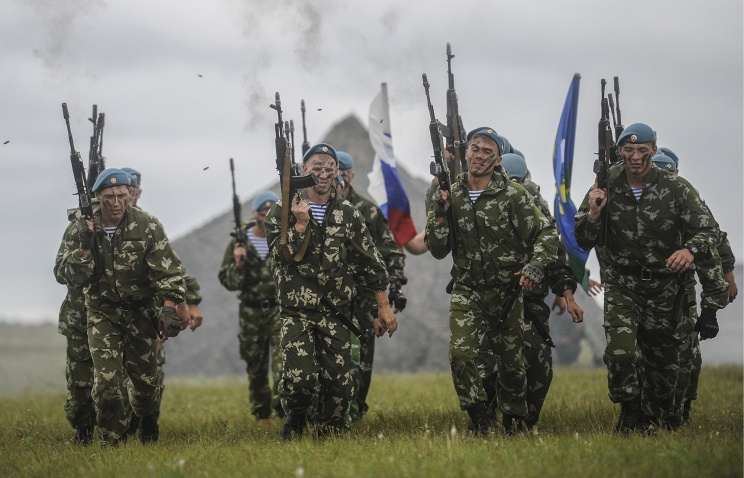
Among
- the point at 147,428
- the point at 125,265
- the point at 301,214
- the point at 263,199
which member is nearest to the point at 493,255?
the point at 301,214

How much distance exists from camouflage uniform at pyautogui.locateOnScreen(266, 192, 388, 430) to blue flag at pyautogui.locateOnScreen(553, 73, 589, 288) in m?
2.93

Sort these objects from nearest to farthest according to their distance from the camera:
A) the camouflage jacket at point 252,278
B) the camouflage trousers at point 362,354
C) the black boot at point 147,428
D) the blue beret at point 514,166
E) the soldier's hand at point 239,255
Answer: the black boot at point 147,428
the blue beret at point 514,166
the camouflage trousers at point 362,354
the soldier's hand at point 239,255
the camouflage jacket at point 252,278

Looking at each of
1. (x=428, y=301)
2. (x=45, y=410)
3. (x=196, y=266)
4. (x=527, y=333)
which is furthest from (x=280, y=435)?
(x=196, y=266)

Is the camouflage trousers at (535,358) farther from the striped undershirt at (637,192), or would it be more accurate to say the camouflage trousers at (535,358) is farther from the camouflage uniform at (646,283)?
the striped undershirt at (637,192)

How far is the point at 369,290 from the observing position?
472 inches

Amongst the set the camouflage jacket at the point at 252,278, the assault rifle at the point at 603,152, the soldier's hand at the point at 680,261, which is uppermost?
the assault rifle at the point at 603,152

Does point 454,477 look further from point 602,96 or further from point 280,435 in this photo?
point 602,96

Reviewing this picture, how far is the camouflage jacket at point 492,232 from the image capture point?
393 inches

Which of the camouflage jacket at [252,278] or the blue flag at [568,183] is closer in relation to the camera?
the blue flag at [568,183]

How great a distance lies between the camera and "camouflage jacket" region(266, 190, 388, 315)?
1013 centimetres

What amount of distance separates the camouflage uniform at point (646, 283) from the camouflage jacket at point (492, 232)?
1.86 feet

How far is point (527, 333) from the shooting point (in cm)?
1088

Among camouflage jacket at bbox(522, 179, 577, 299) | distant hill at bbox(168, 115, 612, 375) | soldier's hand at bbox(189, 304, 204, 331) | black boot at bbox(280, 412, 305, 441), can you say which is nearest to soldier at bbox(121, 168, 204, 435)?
soldier's hand at bbox(189, 304, 204, 331)

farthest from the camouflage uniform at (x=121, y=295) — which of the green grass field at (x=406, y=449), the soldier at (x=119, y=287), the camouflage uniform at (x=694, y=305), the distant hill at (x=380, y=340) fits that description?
the distant hill at (x=380, y=340)
